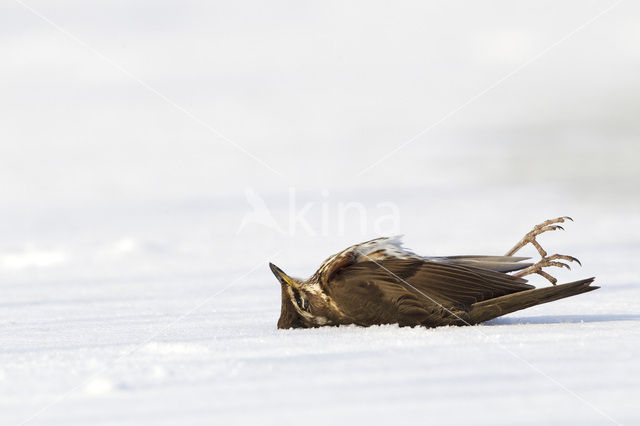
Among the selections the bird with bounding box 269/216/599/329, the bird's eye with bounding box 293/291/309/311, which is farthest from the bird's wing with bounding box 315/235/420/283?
the bird's eye with bounding box 293/291/309/311

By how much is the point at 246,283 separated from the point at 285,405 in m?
5.17

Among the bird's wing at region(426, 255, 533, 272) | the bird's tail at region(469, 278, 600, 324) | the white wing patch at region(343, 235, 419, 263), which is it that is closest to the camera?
the bird's tail at region(469, 278, 600, 324)

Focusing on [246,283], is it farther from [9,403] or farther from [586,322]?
[9,403]

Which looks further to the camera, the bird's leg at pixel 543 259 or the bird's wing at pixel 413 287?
the bird's leg at pixel 543 259

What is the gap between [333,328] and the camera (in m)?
4.45

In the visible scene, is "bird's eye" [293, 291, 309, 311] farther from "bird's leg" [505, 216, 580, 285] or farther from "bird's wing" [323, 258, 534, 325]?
"bird's leg" [505, 216, 580, 285]

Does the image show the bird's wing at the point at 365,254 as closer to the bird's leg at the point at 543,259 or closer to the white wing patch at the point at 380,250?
the white wing patch at the point at 380,250

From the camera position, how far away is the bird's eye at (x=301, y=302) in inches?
178

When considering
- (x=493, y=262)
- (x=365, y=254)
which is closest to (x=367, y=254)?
(x=365, y=254)

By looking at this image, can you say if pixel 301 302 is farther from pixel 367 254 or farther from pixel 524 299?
pixel 524 299

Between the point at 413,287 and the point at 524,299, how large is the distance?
20.4 inches

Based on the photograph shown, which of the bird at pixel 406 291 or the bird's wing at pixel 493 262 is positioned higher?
the bird's wing at pixel 493 262

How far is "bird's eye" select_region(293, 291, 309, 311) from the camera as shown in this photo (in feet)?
14.9

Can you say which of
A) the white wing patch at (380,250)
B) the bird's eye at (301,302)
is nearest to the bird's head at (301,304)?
the bird's eye at (301,302)
